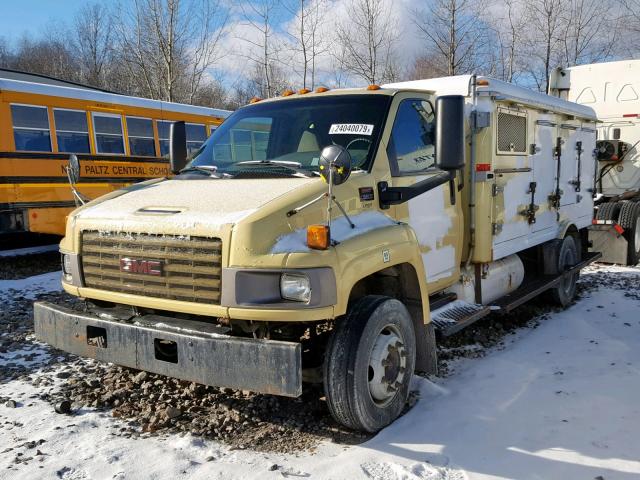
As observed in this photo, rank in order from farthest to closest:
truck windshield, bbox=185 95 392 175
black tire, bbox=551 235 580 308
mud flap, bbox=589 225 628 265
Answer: mud flap, bbox=589 225 628 265, black tire, bbox=551 235 580 308, truck windshield, bbox=185 95 392 175

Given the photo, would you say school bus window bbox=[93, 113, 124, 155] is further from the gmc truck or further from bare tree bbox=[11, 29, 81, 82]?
bare tree bbox=[11, 29, 81, 82]

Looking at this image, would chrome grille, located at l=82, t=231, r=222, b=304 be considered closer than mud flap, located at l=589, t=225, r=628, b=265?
Yes

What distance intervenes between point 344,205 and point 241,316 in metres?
0.99

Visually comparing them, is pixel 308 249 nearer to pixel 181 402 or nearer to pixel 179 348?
pixel 179 348

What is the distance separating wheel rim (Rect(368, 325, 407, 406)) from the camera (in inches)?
146

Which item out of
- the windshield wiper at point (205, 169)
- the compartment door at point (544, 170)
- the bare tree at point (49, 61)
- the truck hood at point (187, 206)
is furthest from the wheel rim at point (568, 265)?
the bare tree at point (49, 61)

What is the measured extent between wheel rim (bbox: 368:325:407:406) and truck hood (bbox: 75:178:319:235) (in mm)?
1132

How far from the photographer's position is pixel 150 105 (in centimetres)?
1197

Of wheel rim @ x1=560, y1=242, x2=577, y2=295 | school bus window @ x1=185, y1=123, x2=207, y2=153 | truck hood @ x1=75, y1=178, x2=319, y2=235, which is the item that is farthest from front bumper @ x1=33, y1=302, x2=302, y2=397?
school bus window @ x1=185, y1=123, x2=207, y2=153

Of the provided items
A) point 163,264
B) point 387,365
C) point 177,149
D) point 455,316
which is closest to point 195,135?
point 177,149

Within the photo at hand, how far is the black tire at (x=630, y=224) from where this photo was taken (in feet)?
30.4

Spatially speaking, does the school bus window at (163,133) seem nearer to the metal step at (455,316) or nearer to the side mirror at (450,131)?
the metal step at (455,316)

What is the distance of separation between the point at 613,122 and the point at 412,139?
755 cm

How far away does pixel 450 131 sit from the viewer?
3.95 m
